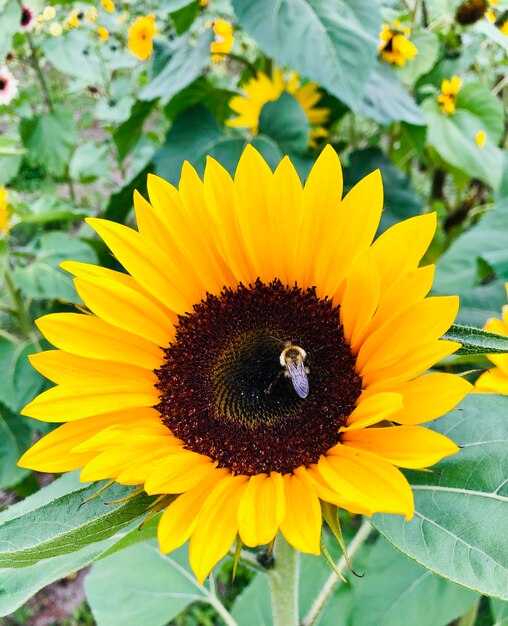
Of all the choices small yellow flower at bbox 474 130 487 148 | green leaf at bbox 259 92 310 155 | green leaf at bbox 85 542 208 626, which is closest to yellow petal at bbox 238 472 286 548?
green leaf at bbox 85 542 208 626

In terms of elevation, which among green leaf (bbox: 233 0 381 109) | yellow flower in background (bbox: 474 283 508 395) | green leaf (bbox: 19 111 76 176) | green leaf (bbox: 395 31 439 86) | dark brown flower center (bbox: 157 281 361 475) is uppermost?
green leaf (bbox: 233 0 381 109)

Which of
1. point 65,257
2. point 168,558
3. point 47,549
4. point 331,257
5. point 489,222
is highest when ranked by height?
point 331,257

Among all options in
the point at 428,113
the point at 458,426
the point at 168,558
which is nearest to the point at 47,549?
the point at 458,426

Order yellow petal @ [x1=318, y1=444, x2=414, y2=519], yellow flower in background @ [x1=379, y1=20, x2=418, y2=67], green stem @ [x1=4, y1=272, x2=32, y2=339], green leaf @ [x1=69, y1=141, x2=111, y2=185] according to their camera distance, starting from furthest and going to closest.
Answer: green leaf @ [x1=69, y1=141, x2=111, y2=185]
green stem @ [x1=4, y1=272, x2=32, y2=339]
yellow flower in background @ [x1=379, y1=20, x2=418, y2=67]
yellow petal @ [x1=318, y1=444, x2=414, y2=519]

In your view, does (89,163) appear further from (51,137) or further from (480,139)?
(480,139)

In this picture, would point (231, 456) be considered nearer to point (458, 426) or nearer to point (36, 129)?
point (458, 426)

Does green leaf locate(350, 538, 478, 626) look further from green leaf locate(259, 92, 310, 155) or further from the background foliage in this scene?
green leaf locate(259, 92, 310, 155)
